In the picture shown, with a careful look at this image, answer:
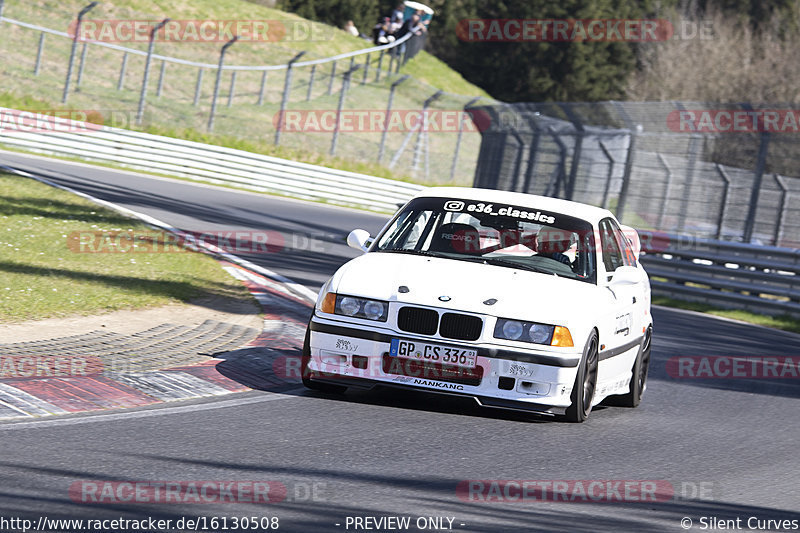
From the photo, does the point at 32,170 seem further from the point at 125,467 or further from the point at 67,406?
the point at 125,467

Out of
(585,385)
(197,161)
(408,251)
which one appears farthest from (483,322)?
(197,161)

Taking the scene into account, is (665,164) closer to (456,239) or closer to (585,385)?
(456,239)

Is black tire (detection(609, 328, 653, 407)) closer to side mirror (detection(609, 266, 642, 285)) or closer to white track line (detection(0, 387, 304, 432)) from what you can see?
side mirror (detection(609, 266, 642, 285))

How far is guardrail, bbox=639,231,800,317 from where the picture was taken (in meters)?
18.5

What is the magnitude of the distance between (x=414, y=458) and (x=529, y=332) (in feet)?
4.68

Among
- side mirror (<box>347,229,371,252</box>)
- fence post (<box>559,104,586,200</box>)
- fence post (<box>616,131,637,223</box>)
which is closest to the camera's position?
side mirror (<box>347,229,371,252</box>)

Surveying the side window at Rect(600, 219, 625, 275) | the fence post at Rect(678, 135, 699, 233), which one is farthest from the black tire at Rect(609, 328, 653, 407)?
the fence post at Rect(678, 135, 699, 233)

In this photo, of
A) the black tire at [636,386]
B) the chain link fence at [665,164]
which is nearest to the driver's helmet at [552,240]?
the black tire at [636,386]

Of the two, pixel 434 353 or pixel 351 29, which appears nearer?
pixel 434 353

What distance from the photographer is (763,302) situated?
61.2 ft

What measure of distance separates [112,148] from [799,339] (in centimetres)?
1676

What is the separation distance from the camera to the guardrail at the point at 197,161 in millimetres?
27297

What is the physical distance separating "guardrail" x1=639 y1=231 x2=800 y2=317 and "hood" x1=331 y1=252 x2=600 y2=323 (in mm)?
10758

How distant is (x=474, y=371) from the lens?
7754 millimetres
